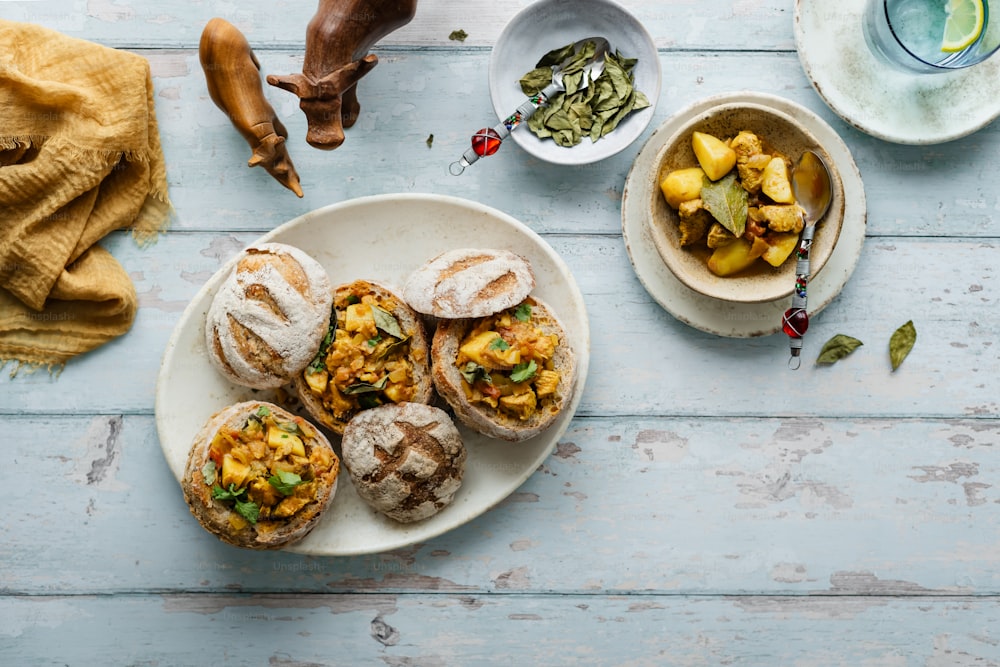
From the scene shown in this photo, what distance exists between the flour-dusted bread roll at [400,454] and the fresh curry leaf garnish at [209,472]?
0.32 metres

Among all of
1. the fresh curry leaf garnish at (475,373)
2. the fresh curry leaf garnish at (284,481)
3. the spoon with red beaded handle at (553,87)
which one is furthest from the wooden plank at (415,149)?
the fresh curry leaf garnish at (284,481)

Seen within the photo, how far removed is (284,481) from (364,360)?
36 cm

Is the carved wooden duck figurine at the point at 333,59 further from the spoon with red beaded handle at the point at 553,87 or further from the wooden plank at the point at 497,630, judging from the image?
the wooden plank at the point at 497,630

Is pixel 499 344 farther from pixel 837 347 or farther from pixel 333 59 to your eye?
pixel 837 347

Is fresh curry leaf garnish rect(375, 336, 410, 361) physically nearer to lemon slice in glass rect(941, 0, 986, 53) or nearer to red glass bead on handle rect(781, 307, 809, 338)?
red glass bead on handle rect(781, 307, 809, 338)

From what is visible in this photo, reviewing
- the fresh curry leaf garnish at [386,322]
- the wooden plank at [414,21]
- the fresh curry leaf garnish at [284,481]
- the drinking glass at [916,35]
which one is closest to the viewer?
the fresh curry leaf garnish at [284,481]

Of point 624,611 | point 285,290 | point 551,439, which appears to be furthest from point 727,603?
point 285,290

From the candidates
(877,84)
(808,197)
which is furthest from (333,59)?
(877,84)

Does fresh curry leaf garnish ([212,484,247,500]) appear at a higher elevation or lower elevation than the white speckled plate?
lower

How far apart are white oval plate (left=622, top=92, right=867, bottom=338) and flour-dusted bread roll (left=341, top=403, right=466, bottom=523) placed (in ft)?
2.45

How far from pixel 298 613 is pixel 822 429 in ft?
5.50

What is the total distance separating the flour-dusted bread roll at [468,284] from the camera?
6.33 ft

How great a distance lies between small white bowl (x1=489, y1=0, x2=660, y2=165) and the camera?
7.02 ft

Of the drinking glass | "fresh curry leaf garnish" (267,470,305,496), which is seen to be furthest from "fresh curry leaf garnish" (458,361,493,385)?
the drinking glass
